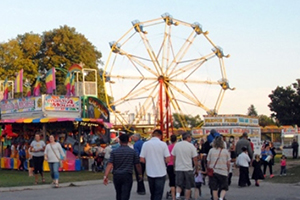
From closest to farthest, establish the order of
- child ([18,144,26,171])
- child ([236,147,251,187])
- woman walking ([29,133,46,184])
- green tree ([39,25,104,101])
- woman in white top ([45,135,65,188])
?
child ([236,147,251,187]) → woman in white top ([45,135,65,188]) → woman walking ([29,133,46,184]) → child ([18,144,26,171]) → green tree ([39,25,104,101])

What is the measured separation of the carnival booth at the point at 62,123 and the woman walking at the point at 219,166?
15.4m

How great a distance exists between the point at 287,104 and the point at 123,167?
1624 inches

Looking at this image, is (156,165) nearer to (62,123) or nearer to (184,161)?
(184,161)

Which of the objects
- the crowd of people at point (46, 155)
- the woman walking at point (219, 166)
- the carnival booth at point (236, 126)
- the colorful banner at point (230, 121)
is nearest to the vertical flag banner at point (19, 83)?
the crowd of people at point (46, 155)

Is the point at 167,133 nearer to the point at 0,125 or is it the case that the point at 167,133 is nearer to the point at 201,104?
the point at 201,104

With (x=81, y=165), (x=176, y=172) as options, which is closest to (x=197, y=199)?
(x=176, y=172)

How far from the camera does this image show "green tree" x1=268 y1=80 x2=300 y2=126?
49000mm

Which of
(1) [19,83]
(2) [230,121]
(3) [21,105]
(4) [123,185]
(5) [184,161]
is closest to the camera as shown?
(4) [123,185]

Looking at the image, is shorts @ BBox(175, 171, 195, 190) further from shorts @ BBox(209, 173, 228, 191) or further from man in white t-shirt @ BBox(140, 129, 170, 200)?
man in white t-shirt @ BBox(140, 129, 170, 200)

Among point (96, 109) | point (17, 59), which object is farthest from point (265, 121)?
point (96, 109)

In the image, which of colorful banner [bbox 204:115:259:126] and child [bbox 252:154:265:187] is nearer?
child [bbox 252:154:265:187]

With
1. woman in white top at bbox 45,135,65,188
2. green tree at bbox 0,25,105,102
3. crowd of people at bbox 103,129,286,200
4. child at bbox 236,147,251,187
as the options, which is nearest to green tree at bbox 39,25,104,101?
green tree at bbox 0,25,105,102

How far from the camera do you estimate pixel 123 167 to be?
31.9 feet

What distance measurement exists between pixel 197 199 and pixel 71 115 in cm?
1553
